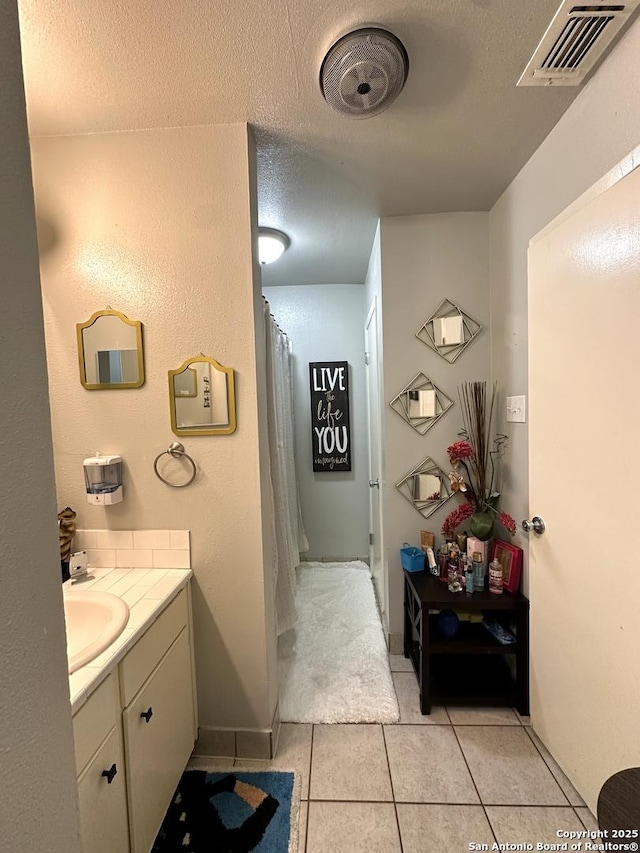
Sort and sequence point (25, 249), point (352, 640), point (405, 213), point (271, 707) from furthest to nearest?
point (352, 640), point (405, 213), point (271, 707), point (25, 249)

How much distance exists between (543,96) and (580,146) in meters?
0.21

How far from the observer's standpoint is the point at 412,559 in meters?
1.98

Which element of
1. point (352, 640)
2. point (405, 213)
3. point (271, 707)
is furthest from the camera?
point (352, 640)

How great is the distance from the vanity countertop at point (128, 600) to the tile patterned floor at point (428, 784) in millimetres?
793

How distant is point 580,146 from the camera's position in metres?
1.28

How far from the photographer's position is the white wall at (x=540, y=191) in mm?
1083

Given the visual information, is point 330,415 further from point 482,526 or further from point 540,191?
point 540,191

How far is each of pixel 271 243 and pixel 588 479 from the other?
1.95 metres

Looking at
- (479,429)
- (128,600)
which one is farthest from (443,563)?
(128,600)

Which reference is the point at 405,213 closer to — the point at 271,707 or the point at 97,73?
the point at 97,73

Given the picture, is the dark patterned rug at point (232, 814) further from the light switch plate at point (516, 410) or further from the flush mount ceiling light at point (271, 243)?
the flush mount ceiling light at point (271, 243)

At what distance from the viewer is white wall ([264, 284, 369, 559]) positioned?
3146 millimetres

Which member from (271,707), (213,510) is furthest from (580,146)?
(271,707)

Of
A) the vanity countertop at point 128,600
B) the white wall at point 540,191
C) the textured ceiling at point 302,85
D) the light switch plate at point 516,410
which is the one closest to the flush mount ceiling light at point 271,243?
the textured ceiling at point 302,85
